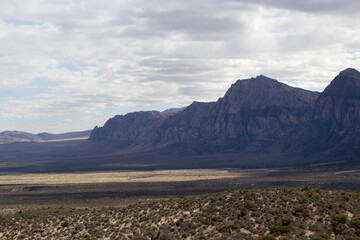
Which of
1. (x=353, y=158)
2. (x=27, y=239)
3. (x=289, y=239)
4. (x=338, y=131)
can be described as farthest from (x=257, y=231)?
(x=338, y=131)

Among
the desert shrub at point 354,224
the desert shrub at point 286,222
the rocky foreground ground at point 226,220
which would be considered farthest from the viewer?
the desert shrub at point 286,222

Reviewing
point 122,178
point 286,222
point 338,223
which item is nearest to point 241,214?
point 286,222

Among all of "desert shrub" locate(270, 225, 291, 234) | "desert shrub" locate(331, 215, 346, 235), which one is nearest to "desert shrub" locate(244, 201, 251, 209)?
"desert shrub" locate(270, 225, 291, 234)

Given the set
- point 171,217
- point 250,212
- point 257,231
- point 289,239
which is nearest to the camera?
point 289,239

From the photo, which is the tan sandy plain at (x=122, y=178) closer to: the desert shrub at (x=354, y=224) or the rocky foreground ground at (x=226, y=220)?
the rocky foreground ground at (x=226, y=220)

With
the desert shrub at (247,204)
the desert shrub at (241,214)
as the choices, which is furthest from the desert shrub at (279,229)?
the desert shrub at (247,204)

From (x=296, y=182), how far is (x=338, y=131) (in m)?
→ 110

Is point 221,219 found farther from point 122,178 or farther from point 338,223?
point 122,178

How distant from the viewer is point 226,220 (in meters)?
31.6

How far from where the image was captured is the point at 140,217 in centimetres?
3919

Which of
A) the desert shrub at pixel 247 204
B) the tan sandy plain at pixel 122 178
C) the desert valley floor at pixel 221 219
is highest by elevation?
the desert shrub at pixel 247 204

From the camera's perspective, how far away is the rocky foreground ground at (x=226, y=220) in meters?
28.3

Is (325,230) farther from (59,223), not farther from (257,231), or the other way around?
(59,223)

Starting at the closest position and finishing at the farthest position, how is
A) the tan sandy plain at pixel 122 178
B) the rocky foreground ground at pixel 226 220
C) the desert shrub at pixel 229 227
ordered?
the rocky foreground ground at pixel 226 220 < the desert shrub at pixel 229 227 < the tan sandy plain at pixel 122 178
